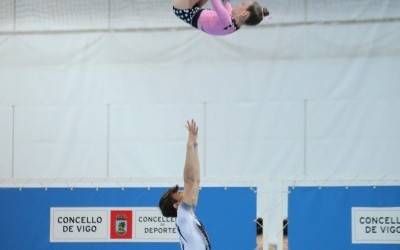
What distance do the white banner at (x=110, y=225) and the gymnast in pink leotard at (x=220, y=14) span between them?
93.5 inches

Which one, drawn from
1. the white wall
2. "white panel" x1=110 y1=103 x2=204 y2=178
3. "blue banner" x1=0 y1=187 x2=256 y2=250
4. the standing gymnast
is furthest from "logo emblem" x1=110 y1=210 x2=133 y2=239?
the standing gymnast

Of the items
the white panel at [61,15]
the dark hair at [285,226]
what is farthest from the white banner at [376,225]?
the white panel at [61,15]

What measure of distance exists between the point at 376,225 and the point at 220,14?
279 cm

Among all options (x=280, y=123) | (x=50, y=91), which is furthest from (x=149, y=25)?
(x=280, y=123)

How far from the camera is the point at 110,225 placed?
6.62 m

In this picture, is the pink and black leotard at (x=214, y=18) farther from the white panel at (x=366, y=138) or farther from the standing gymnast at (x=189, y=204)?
the white panel at (x=366, y=138)

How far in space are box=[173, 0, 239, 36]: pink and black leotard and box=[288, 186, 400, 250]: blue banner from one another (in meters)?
2.21

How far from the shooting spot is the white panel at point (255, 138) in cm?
707

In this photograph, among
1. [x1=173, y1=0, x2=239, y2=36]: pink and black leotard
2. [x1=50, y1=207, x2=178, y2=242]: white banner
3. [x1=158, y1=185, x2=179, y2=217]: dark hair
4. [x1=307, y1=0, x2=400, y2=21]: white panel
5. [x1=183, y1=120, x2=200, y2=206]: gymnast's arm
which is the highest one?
[x1=307, y1=0, x2=400, y2=21]: white panel

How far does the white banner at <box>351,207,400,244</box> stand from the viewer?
6.33m

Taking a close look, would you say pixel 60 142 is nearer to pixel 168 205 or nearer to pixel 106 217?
pixel 106 217

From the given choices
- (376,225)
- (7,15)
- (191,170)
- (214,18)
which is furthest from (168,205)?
(7,15)

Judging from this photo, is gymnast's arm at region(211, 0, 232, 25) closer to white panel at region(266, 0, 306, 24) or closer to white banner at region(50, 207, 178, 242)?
white banner at region(50, 207, 178, 242)

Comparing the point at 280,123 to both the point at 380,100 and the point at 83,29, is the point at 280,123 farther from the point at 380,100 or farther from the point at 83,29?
the point at 83,29
